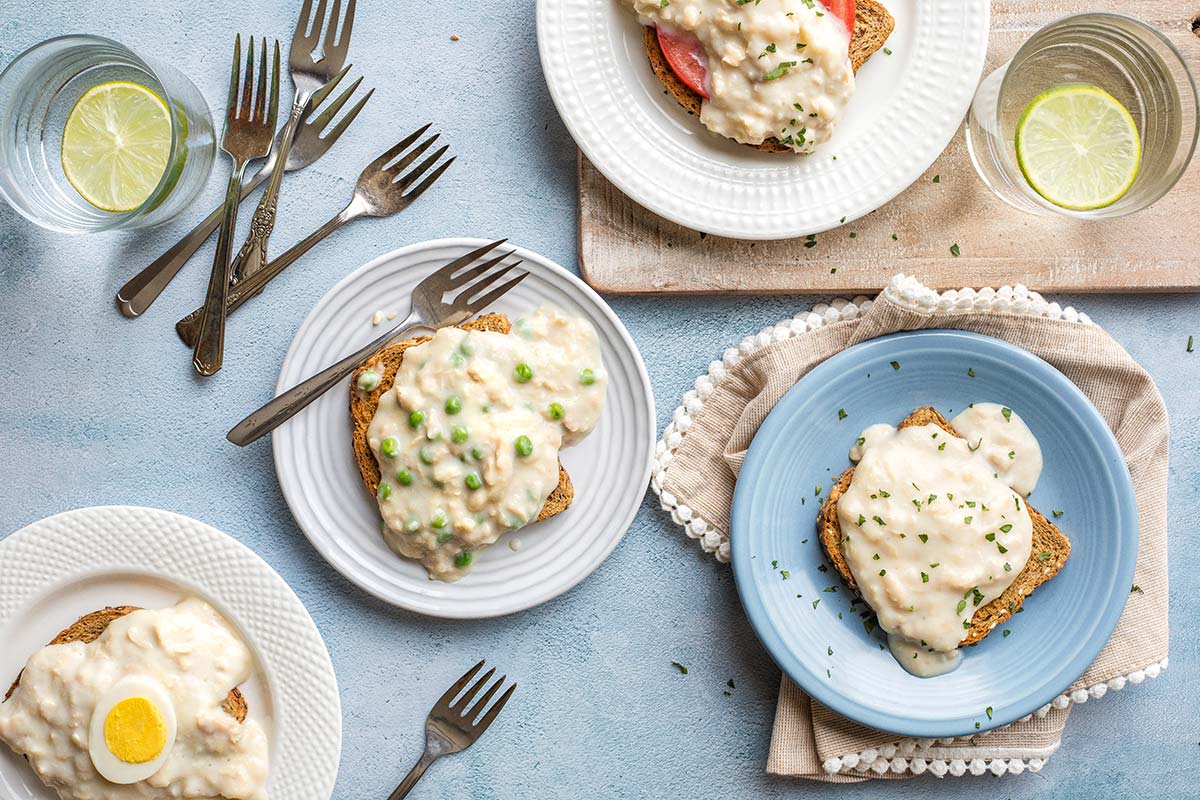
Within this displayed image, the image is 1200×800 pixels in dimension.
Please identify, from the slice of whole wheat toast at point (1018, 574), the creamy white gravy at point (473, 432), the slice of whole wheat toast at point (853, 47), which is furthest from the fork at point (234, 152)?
the slice of whole wheat toast at point (1018, 574)

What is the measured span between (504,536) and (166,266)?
1.22 m

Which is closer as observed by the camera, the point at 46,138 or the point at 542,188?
the point at 46,138

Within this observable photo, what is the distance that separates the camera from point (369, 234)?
2941 millimetres

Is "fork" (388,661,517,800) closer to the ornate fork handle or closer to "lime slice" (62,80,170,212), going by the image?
the ornate fork handle

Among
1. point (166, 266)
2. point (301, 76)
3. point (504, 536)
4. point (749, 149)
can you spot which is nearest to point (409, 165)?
point (301, 76)

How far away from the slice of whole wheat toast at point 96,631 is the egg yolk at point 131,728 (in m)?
0.20

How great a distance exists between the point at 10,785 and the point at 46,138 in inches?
69.3

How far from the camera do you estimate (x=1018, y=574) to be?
113 inches

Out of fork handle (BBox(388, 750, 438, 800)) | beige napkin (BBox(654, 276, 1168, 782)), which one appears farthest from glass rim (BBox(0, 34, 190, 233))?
fork handle (BBox(388, 750, 438, 800))

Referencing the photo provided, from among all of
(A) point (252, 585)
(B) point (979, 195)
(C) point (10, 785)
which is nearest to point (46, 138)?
(A) point (252, 585)

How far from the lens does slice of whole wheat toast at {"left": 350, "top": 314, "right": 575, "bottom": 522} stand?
110 inches

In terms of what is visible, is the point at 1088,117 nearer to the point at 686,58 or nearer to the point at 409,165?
the point at 686,58

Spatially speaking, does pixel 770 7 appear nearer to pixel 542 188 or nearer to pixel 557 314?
pixel 542 188

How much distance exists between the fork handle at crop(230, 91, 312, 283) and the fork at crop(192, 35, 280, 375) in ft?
0.16
